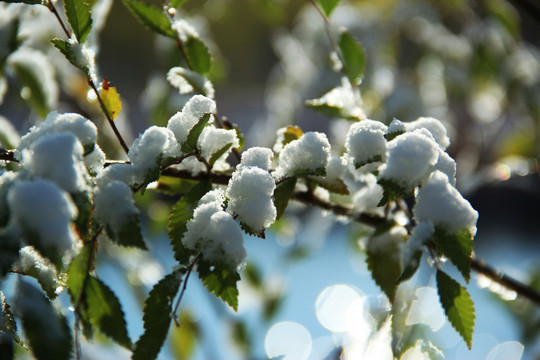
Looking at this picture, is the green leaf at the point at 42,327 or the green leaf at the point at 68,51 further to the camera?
the green leaf at the point at 68,51

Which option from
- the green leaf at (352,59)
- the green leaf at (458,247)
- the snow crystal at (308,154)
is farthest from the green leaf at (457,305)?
the green leaf at (352,59)

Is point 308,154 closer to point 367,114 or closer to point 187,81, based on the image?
point 187,81

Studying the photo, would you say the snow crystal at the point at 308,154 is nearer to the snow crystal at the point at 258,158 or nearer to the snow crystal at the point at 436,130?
the snow crystal at the point at 258,158

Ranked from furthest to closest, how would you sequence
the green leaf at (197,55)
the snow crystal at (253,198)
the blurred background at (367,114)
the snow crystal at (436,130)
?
1. the blurred background at (367,114)
2. the green leaf at (197,55)
3. the snow crystal at (436,130)
4. the snow crystal at (253,198)

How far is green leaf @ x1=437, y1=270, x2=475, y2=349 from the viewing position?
0.46 m

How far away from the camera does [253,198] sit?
0.46 metres

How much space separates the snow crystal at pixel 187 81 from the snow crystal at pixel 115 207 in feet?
0.80

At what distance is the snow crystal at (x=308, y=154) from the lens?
0.50 meters

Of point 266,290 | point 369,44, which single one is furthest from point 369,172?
point 369,44

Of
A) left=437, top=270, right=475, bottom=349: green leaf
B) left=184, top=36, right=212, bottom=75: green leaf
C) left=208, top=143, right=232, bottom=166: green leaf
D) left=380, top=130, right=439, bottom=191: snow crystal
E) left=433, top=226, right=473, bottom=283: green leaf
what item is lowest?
left=437, top=270, right=475, bottom=349: green leaf

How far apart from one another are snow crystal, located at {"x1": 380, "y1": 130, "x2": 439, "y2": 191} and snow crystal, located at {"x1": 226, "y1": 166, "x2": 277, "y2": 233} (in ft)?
0.36

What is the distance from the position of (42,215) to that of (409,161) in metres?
0.31

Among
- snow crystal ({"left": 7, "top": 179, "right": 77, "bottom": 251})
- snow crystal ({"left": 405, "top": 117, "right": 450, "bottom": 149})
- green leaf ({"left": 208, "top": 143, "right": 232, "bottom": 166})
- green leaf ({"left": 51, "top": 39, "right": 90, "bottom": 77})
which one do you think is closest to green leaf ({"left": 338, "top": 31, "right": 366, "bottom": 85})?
snow crystal ({"left": 405, "top": 117, "right": 450, "bottom": 149})

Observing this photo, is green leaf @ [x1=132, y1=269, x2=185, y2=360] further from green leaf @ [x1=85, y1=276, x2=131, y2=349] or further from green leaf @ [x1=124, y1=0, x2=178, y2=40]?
green leaf @ [x1=124, y1=0, x2=178, y2=40]
